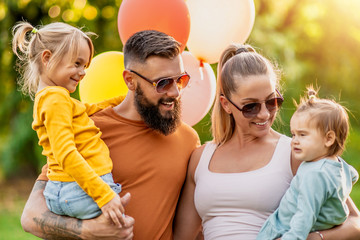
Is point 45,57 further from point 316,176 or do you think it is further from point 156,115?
point 316,176

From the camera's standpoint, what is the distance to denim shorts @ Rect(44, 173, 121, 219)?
98.6 inches

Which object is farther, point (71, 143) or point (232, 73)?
point (232, 73)

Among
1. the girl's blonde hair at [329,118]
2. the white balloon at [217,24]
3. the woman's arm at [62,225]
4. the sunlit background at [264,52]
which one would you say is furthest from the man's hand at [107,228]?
the sunlit background at [264,52]

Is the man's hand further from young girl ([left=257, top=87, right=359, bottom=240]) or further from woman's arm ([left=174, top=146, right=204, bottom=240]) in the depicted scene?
young girl ([left=257, top=87, right=359, bottom=240])

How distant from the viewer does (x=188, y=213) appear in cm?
297

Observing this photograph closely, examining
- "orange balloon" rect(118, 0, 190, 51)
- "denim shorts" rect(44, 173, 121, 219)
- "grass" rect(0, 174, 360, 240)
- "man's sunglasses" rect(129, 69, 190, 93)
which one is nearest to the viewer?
"denim shorts" rect(44, 173, 121, 219)

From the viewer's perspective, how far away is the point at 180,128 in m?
3.08

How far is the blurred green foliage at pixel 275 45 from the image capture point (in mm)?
9070

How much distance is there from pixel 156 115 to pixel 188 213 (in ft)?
2.07

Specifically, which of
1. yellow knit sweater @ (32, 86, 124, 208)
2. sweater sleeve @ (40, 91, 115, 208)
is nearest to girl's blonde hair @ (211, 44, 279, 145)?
yellow knit sweater @ (32, 86, 124, 208)

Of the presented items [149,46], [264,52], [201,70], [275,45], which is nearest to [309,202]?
[149,46]

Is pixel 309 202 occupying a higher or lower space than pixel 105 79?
lower

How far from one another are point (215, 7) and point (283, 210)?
161 cm

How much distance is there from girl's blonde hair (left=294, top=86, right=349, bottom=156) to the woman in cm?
31
